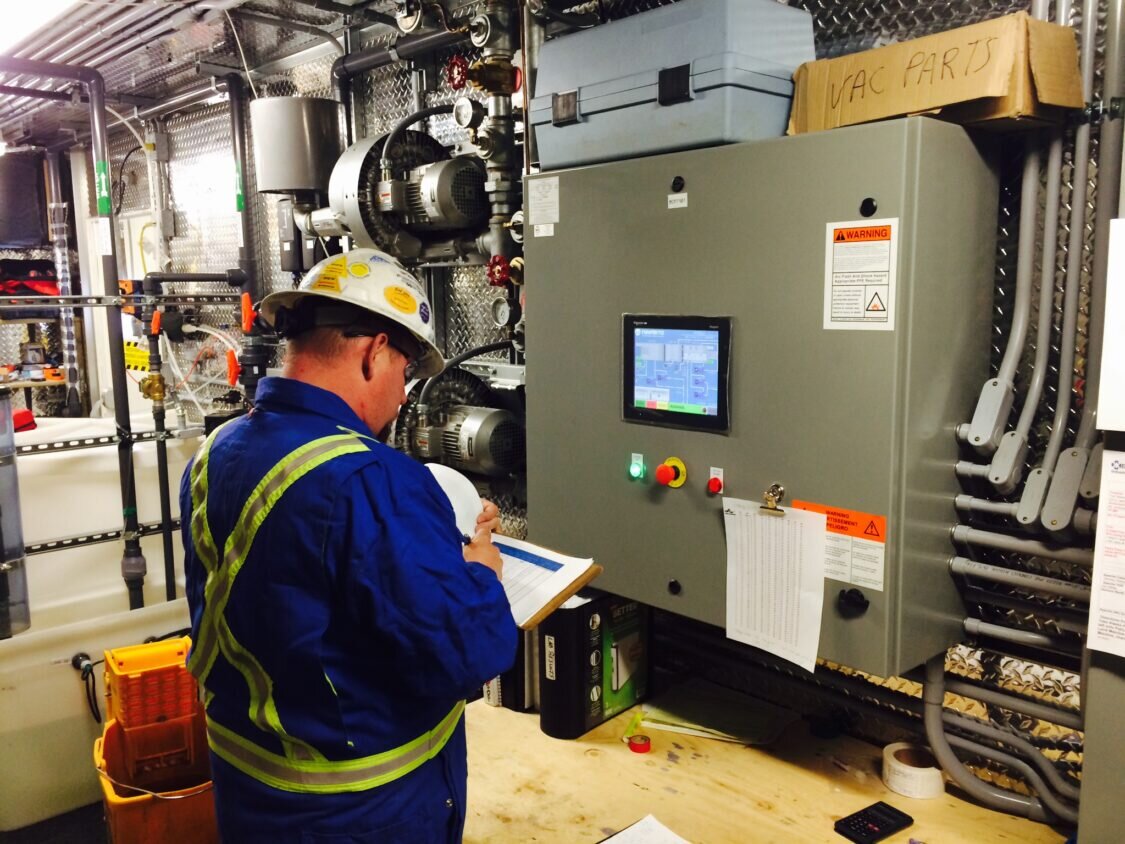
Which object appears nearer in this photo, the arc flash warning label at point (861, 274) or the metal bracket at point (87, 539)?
the arc flash warning label at point (861, 274)

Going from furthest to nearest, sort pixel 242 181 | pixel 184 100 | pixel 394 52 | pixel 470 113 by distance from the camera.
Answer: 1. pixel 184 100
2. pixel 242 181
3. pixel 394 52
4. pixel 470 113

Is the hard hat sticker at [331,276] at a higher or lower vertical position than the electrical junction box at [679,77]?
lower

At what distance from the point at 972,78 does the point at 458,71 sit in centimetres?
188

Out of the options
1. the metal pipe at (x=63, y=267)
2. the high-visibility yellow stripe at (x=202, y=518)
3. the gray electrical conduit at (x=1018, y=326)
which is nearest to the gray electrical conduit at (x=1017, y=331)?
the gray electrical conduit at (x=1018, y=326)

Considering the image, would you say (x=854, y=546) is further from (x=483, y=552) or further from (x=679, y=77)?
(x=679, y=77)

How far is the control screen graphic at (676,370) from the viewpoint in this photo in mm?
1772

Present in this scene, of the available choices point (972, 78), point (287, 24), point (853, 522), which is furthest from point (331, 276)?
point (287, 24)

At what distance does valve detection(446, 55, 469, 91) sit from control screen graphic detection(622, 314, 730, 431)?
1.43 meters

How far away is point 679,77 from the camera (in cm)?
174

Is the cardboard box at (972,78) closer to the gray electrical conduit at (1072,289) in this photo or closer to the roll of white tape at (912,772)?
the gray electrical conduit at (1072,289)

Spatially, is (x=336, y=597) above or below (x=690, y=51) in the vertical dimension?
below

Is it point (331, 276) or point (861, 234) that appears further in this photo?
point (861, 234)

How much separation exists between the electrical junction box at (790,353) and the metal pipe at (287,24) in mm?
1874

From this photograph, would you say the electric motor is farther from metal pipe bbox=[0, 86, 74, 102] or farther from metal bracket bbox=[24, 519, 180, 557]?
metal pipe bbox=[0, 86, 74, 102]
